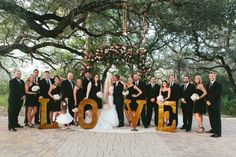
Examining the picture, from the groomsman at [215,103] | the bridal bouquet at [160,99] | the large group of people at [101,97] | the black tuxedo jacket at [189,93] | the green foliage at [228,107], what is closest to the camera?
the groomsman at [215,103]

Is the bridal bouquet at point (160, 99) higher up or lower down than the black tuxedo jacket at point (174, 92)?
lower down

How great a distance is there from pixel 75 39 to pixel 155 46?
4912mm

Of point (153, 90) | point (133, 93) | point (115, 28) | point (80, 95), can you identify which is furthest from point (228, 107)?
point (80, 95)

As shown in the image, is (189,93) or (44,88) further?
(44,88)

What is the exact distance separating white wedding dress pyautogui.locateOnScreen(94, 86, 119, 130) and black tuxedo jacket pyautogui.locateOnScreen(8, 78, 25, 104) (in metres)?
2.54

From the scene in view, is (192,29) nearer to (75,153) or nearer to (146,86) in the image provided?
(146,86)

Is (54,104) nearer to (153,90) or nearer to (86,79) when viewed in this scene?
(86,79)

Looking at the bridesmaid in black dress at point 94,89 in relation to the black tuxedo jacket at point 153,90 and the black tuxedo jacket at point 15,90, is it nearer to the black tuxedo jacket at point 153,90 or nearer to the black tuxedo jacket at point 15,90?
the black tuxedo jacket at point 153,90

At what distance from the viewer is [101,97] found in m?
12.5

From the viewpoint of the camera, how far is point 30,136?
10.2m

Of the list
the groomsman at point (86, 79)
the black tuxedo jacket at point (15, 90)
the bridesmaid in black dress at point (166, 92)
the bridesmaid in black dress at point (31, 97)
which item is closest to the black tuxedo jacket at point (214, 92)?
the bridesmaid in black dress at point (166, 92)

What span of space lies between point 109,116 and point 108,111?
7.6 inches

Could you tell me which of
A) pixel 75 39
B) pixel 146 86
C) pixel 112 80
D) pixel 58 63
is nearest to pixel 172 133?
pixel 146 86

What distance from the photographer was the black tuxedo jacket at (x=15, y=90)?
11.5 metres
